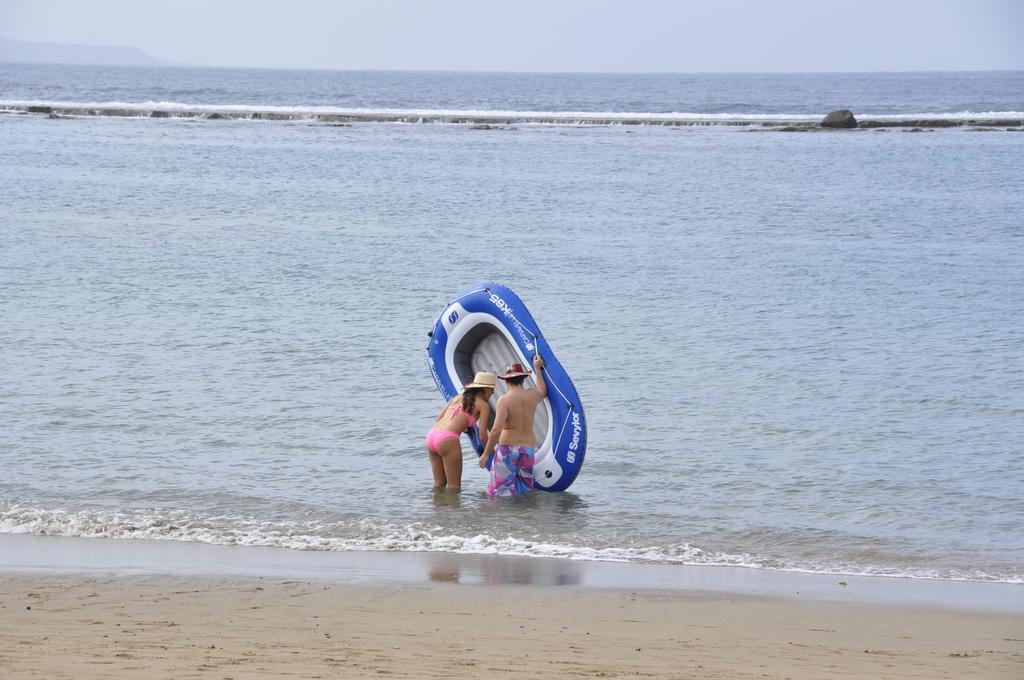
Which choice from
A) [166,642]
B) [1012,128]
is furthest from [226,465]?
[1012,128]

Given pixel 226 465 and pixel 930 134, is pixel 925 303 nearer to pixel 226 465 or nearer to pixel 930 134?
pixel 226 465

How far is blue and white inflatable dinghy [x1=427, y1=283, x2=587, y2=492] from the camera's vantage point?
8.33m

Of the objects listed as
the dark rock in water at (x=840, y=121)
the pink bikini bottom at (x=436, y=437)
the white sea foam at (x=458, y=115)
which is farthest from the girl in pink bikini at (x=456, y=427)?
the white sea foam at (x=458, y=115)

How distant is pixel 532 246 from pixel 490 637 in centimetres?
1553

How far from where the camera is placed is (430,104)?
7362 centimetres

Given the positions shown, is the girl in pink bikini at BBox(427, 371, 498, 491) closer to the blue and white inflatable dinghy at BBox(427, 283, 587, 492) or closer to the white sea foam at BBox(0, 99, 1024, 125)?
the blue and white inflatable dinghy at BBox(427, 283, 587, 492)

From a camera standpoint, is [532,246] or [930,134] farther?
[930,134]

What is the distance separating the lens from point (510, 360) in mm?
9195

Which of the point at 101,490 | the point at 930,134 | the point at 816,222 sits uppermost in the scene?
the point at 930,134

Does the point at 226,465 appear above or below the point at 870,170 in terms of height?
below

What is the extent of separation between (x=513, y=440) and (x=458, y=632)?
3.06 meters

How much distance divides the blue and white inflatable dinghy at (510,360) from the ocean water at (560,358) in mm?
332

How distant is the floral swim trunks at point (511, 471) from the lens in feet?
27.1

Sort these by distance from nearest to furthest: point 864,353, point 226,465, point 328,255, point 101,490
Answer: point 101,490, point 226,465, point 864,353, point 328,255
